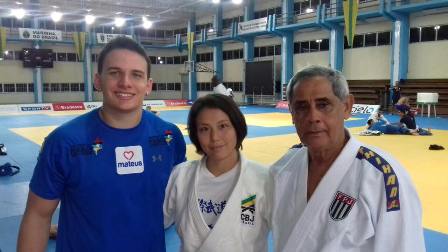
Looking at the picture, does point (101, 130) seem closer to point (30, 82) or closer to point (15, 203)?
point (15, 203)

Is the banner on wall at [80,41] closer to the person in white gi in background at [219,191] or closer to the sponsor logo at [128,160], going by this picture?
the person in white gi in background at [219,191]

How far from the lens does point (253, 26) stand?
29547 millimetres

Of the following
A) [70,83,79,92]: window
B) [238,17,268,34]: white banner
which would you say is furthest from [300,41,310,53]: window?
[70,83,79,92]: window

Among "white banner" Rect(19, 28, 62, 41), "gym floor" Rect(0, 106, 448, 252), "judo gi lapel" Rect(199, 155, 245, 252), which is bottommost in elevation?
"gym floor" Rect(0, 106, 448, 252)

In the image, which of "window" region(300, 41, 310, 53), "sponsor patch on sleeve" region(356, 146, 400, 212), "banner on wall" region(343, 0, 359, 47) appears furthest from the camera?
"window" region(300, 41, 310, 53)

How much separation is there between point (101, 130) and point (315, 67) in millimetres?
1177

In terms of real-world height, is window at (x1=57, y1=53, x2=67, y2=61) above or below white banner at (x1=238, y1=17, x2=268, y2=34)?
below

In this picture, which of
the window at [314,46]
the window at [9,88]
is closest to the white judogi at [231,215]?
the window at [314,46]

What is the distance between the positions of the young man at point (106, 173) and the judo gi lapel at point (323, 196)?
81 centimetres

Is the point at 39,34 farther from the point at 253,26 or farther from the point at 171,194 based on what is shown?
the point at 171,194

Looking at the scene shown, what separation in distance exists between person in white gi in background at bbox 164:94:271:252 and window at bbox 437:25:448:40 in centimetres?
2231

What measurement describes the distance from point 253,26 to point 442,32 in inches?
524

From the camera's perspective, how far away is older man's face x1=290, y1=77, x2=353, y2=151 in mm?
1933

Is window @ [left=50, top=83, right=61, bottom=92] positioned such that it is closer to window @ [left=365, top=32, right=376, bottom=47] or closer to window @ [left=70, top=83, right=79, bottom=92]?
window @ [left=70, top=83, right=79, bottom=92]
